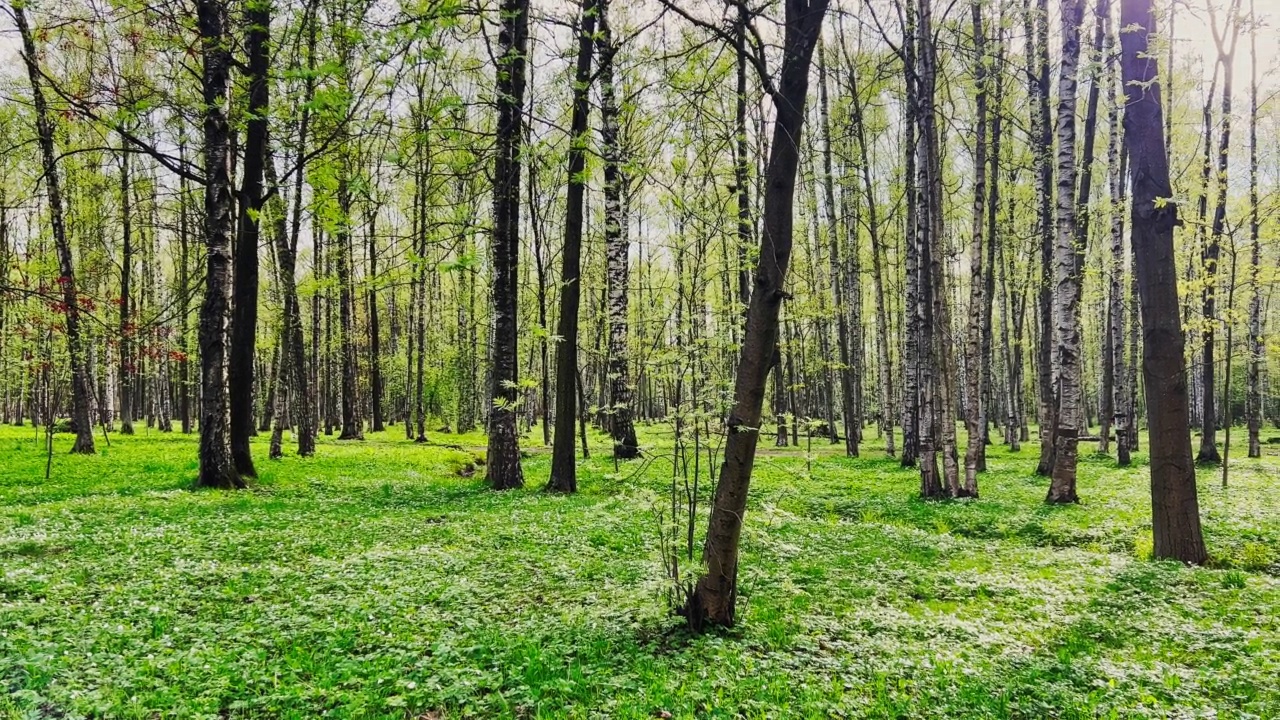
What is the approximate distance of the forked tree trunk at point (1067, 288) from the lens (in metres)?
12.4

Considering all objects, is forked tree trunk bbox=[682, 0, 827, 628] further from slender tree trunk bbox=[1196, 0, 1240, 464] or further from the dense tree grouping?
slender tree trunk bbox=[1196, 0, 1240, 464]

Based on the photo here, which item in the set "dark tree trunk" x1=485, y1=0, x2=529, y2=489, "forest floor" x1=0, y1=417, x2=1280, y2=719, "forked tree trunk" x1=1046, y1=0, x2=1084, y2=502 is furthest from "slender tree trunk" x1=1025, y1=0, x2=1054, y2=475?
"dark tree trunk" x1=485, y1=0, x2=529, y2=489

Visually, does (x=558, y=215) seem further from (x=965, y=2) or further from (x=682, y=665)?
(x=682, y=665)

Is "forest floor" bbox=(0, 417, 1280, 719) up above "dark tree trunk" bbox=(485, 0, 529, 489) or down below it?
below

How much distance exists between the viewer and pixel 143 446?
2150 centimetres

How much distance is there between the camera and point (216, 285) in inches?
484

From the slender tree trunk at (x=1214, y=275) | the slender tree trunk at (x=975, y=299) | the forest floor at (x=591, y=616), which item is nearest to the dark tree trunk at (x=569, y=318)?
the forest floor at (x=591, y=616)

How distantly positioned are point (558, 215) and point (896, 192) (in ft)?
57.2

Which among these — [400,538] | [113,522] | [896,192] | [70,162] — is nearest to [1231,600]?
[400,538]

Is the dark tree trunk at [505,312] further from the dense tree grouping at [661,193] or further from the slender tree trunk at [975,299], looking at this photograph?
the slender tree trunk at [975,299]

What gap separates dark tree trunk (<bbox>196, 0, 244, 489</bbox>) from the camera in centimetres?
1209

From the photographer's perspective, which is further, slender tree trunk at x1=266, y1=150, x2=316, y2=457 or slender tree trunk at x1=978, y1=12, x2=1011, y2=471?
slender tree trunk at x1=266, y1=150, x2=316, y2=457

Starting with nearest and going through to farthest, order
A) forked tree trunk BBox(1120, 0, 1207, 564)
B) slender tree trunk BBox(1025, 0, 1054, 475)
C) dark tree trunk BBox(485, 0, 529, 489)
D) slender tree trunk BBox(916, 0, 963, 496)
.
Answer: forked tree trunk BBox(1120, 0, 1207, 564) < dark tree trunk BBox(485, 0, 529, 489) < slender tree trunk BBox(916, 0, 963, 496) < slender tree trunk BBox(1025, 0, 1054, 475)

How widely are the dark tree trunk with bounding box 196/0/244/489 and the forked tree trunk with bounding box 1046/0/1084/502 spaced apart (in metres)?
16.8
